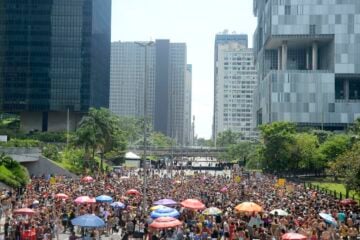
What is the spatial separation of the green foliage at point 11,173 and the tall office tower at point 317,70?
66142 mm

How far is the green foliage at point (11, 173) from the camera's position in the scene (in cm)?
4497

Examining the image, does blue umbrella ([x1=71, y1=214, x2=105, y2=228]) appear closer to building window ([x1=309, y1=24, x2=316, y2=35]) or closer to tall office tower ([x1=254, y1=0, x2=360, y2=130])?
tall office tower ([x1=254, y1=0, x2=360, y2=130])

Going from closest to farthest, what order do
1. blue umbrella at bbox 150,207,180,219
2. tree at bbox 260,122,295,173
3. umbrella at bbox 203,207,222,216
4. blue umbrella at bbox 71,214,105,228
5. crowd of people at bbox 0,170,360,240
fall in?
blue umbrella at bbox 71,214,105,228, crowd of people at bbox 0,170,360,240, blue umbrella at bbox 150,207,180,219, umbrella at bbox 203,207,222,216, tree at bbox 260,122,295,173

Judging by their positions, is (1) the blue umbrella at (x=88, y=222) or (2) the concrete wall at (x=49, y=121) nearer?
(1) the blue umbrella at (x=88, y=222)

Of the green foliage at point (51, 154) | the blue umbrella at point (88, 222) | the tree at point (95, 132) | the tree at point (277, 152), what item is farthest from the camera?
the tree at point (277, 152)

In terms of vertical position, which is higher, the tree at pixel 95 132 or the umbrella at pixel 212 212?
the tree at pixel 95 132

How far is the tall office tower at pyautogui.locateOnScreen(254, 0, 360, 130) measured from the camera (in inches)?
4102

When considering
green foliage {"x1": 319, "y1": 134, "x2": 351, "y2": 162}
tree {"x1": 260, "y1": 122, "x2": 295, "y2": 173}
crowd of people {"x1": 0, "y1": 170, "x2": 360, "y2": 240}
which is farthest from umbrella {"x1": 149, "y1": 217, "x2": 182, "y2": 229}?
tree {"x1": 260, "y1": 122, "x2": 295, "y2": 173}

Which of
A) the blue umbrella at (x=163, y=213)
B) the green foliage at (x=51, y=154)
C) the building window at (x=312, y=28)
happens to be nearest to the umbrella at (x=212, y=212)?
the blue umbrella at (x=163, y=213)

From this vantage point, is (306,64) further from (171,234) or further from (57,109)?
(171,234)

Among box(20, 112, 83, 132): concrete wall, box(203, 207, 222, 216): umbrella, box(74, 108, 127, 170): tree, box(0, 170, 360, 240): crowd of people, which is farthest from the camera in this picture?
box(20, 112, 83, 132): concrete wall

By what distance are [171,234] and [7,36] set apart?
373ft

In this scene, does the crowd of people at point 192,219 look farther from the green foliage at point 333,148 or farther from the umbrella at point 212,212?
the green foliage at point 333,148

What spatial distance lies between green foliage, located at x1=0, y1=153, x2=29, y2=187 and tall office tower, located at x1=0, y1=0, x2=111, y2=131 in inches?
3177
